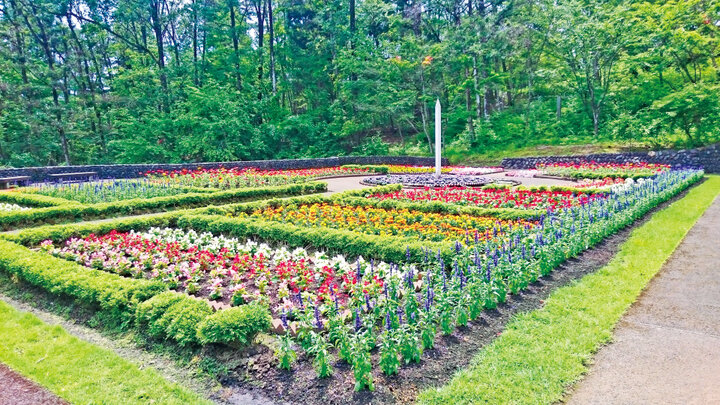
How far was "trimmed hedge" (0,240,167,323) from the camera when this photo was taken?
409 cm

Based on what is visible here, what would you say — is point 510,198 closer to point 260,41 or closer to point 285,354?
point 285,354

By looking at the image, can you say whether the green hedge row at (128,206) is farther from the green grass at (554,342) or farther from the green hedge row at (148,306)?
the green grass at (554,342)

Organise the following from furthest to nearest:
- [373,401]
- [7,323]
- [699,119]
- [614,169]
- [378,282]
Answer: [699,119] < [614,169] < [378,282] < [7,323] < [373,401]

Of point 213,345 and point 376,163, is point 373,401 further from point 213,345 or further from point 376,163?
point 376,163

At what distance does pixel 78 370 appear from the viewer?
325 cm

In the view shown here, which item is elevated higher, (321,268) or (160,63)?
(160,63)

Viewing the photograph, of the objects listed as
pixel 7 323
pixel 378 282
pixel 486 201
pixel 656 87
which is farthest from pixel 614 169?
pixel 7 323

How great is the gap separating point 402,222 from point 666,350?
4503 mm

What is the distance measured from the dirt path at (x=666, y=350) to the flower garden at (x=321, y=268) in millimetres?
1074

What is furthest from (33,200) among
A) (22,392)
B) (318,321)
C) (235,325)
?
(318,321)

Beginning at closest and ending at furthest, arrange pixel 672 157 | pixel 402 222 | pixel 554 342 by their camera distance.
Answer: pixel 554 342
pixel 402 222
pixel 672 157

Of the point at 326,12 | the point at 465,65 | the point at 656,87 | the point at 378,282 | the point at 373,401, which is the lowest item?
the point at 373,401

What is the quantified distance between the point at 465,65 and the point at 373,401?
1027 inches

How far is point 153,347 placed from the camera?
3.63 m
